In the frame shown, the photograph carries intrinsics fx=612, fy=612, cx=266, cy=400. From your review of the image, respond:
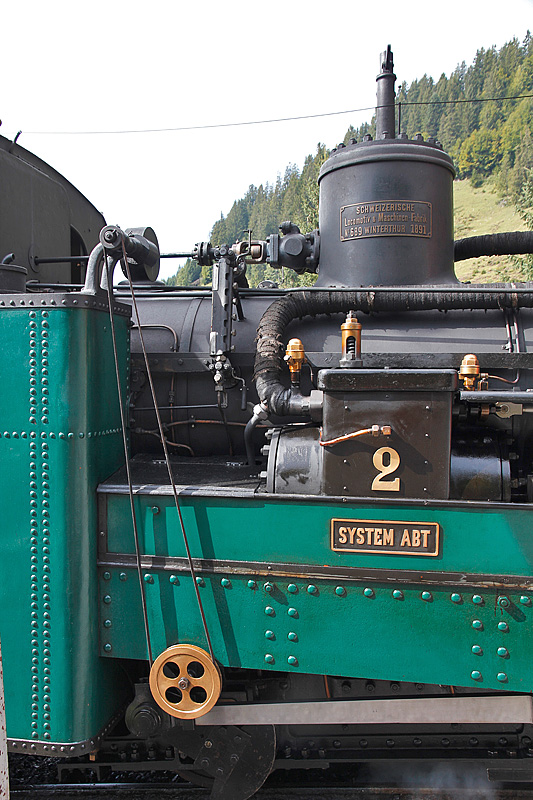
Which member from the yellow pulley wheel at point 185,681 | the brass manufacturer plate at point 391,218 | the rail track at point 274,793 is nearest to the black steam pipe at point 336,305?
the brass manufacturer plate at point 391,218

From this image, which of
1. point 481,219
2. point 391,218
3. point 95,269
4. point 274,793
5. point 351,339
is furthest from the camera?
point 481,219

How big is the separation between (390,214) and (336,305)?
710mm

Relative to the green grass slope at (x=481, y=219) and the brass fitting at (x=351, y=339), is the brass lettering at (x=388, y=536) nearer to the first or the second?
the brass fitting at (x=351, y=339)

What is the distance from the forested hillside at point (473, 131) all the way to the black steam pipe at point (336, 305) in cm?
5315

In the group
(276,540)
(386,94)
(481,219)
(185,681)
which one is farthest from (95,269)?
(481,219)

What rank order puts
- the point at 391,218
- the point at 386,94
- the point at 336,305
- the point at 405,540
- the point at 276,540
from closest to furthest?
the point at 405,540 < the point at 276,540 < the point at 336,305 < the point at 391,218 < the point at 386,94

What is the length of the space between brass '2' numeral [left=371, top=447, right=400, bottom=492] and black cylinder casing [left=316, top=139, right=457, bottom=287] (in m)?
1.32

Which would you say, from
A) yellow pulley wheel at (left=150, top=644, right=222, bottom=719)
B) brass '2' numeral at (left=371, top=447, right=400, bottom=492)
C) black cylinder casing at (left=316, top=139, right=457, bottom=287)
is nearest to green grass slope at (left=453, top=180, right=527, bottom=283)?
black cylinder casing at (left=316, top=139, right=457, bottom=287)

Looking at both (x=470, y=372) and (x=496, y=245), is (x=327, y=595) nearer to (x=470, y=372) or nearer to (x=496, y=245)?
(x=470, y=372)

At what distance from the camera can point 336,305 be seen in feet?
10.4

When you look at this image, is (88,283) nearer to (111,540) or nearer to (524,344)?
(111,540)

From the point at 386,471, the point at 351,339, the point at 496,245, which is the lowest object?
the point at 386,471

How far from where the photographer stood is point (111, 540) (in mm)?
2715

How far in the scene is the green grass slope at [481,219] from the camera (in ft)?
158
